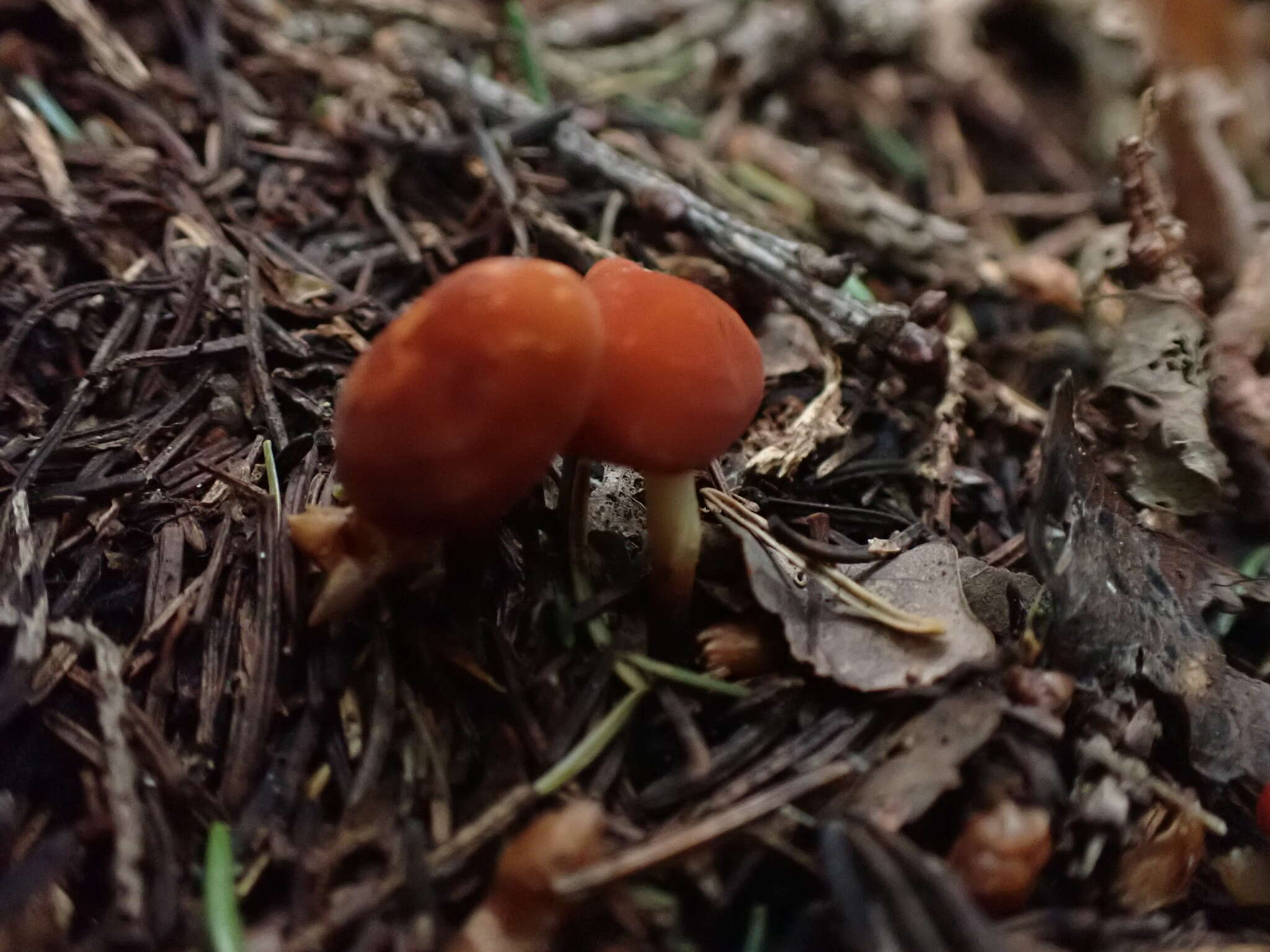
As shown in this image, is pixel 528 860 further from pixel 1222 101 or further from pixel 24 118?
pixel 1222 101

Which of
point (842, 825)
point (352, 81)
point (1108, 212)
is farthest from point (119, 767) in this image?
point (1108, 212)

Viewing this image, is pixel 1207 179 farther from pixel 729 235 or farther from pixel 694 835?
pixel 694 835

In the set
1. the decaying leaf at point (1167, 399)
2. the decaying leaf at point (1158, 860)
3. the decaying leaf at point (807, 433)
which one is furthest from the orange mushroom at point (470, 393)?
the decaying leaf at point (1167, 399)

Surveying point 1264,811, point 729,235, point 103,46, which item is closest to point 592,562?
A: point 729,235

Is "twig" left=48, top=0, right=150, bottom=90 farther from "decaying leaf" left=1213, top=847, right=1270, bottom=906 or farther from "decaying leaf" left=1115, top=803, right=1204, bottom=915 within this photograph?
"decaying leaf" left=1213, top=847, right=1270, bottom=906

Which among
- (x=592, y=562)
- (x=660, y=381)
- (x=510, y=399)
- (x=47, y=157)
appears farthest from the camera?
(x=47, y=157)

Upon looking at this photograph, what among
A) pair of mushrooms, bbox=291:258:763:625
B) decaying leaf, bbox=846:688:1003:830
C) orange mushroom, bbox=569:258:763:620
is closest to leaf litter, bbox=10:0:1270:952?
decaying leaf, bbox=846:688:1003:830

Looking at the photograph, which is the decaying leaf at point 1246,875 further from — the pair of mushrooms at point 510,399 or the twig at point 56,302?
the twig at point 56,302
